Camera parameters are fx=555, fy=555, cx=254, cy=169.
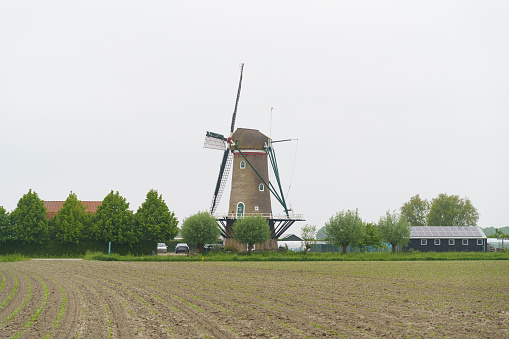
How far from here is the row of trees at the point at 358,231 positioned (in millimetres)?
60188

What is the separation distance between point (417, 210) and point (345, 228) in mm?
56762

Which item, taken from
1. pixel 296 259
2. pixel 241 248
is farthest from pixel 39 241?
pixel 296 259

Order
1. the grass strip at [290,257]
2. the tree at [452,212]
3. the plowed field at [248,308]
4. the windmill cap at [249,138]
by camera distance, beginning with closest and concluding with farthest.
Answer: the plowed field at [248,308] → the grass strip at [290,257] → the windmill cap at [249,138] → the tree at [452,212]

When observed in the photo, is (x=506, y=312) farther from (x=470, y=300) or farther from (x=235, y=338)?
(x=235, y=338)

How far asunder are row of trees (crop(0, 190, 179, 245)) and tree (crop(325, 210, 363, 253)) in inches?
664

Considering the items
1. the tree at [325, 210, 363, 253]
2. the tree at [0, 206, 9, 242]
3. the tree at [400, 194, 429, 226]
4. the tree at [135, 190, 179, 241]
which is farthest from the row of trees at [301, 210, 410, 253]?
the tree at [400, 194, 429, 226]

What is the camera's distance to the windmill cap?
5925 centimetres

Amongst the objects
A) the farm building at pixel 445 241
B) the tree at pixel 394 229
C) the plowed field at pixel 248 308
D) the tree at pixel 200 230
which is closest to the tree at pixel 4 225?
the tree at pixel 200 230

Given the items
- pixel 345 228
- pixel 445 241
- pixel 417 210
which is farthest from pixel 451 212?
pixel 345 228

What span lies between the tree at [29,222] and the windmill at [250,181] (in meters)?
17.3

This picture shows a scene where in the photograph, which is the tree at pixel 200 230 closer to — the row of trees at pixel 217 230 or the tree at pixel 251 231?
the row of trees at pixel 217 230

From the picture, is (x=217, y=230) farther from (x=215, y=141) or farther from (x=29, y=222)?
(x=29, y=222)

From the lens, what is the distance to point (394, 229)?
64375 millimetres

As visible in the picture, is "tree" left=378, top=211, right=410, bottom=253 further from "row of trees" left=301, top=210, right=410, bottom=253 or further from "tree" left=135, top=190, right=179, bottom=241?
"tree" left=135, top=190, right=179, bottom=241
